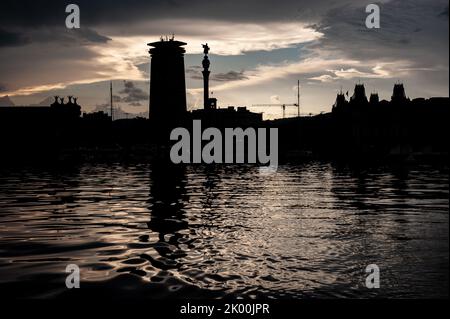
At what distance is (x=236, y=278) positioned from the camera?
16.0 meters

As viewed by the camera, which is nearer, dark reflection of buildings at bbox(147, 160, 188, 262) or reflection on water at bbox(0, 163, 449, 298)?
reflection on water at bbox(0, 163, 449, 298)

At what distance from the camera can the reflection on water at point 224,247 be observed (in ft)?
49.4

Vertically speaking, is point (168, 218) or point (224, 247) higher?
point (224, 247)

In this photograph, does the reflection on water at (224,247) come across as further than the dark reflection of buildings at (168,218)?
No

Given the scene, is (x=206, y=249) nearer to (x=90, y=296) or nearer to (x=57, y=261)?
(x=57, y=261)

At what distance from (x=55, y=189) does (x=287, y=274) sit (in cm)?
3967

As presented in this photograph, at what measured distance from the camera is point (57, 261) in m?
18.5

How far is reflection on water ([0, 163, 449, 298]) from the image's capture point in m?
15.1

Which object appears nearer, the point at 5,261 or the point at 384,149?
the point at 5,261

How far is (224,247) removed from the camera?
68.6 feet

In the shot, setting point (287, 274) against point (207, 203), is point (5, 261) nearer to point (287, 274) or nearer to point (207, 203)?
point (287, 274)
